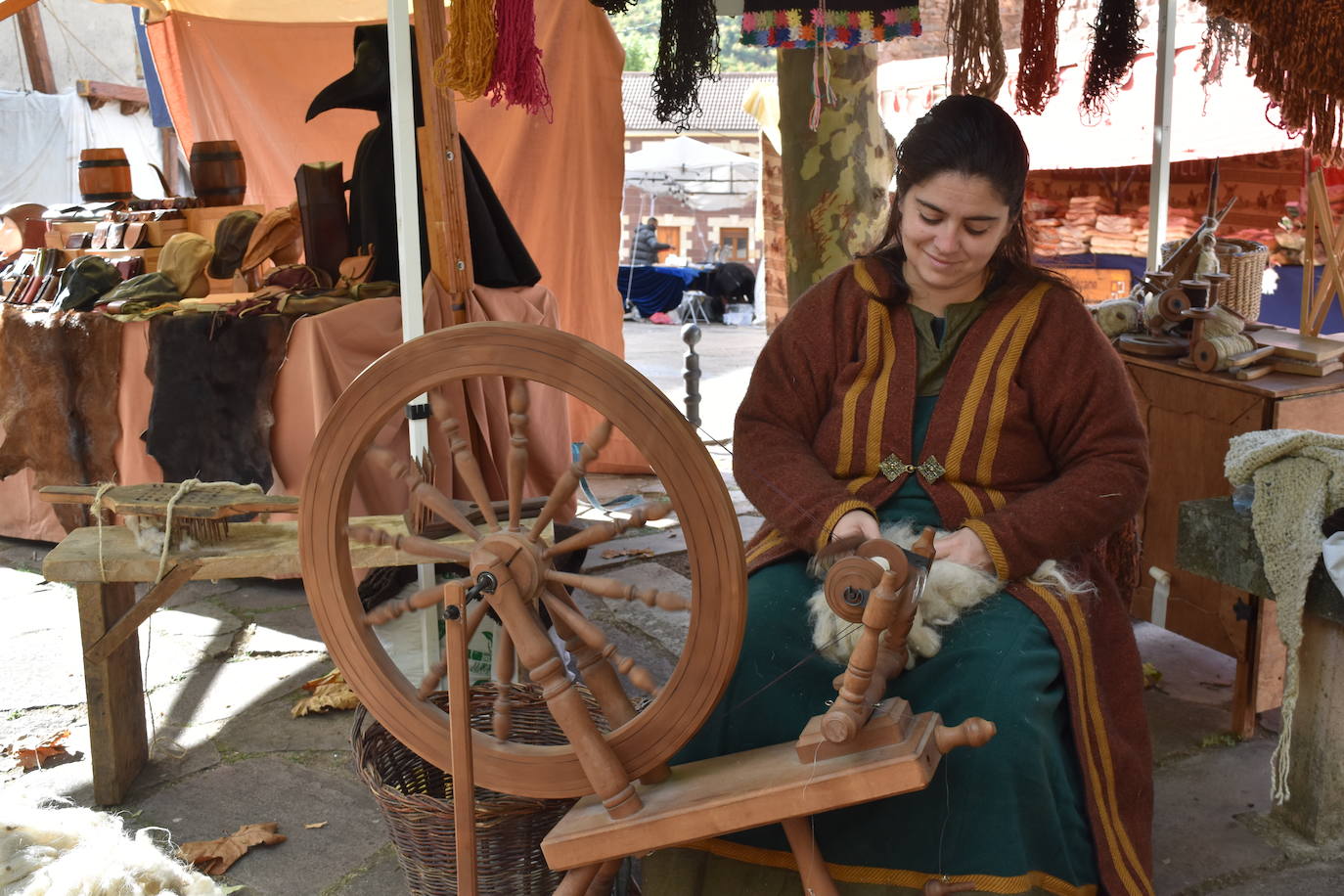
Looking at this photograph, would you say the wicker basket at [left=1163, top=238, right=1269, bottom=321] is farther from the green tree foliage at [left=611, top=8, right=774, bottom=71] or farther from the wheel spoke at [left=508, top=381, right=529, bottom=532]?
the green tree foliage at [left=611, top=8, right=774, bottom=71]

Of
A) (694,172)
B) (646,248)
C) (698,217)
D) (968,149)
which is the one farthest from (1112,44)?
(698,217)

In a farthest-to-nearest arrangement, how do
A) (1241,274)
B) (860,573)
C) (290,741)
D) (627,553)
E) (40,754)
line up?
(627,553) → (1241,274) → (290,741) → (40,754) → (860,573)

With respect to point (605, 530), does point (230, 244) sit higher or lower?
higher

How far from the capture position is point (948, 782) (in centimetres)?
181

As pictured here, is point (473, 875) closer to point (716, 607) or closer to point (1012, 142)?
point (716, 607)

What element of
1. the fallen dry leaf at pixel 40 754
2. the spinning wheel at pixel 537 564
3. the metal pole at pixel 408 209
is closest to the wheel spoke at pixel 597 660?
the spinning wheel at pixel 537 564

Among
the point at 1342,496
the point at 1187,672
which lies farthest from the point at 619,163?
the point at 1342,496

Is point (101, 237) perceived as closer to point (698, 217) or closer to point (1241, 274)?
point (1241, 274)

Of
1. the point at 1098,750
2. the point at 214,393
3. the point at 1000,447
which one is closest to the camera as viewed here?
the point at 1098,750

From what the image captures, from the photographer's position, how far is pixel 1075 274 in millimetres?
8766

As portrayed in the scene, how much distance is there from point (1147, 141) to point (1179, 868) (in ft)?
22.1

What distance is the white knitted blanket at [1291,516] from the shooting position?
2.38m

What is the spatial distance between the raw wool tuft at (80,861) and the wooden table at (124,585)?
0.28 m

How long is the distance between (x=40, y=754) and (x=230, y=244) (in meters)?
2.21
